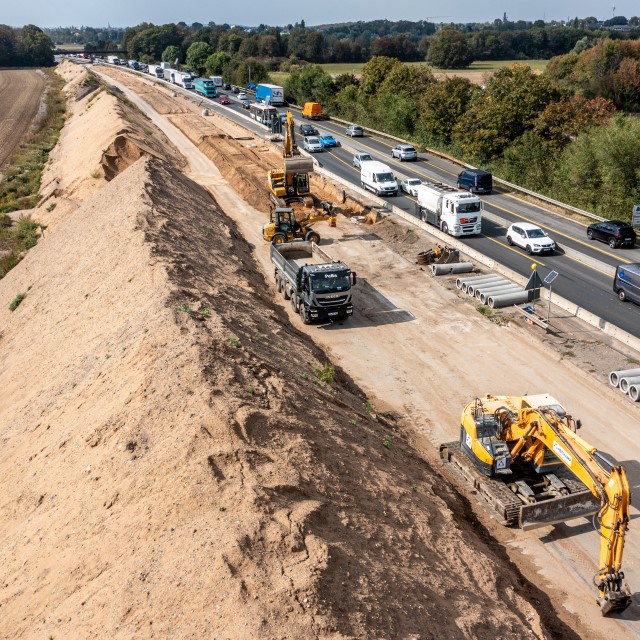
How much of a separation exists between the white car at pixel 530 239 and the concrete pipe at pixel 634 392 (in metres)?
15.8

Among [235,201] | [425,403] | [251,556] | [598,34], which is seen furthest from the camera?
[598,34]

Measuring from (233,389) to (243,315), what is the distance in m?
7.88

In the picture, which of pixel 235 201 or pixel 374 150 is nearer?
pixel 235 201

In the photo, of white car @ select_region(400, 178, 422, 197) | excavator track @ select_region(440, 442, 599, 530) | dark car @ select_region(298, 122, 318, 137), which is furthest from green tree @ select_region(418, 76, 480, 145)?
excavator track @ select_region(440, 442, 599, 530)

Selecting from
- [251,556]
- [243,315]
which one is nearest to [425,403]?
[243,315]

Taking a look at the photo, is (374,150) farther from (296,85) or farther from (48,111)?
(48,111)

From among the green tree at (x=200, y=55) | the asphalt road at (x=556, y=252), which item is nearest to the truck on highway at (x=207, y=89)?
the green tree at (x=200, y=55)

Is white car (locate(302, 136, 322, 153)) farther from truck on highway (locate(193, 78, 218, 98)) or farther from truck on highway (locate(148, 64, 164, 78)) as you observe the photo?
truck on highway (locate(148, 64, 164, 78))

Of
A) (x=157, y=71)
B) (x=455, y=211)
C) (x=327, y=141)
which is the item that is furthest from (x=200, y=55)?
(x=455, y=211)

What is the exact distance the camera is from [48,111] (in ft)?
306

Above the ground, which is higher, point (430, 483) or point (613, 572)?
point (613, 572)

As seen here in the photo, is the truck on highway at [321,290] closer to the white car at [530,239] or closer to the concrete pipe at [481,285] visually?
the concrete pipe at [481,285]

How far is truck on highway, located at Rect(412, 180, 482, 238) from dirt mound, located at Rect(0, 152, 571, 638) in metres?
18.5

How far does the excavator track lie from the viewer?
15.1 metres
